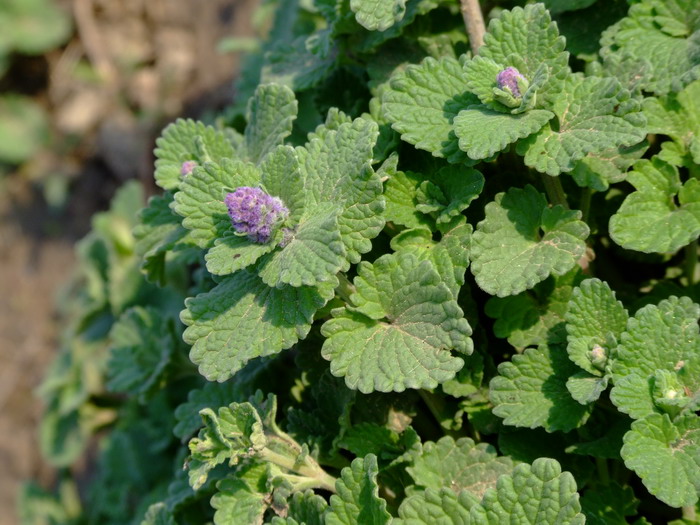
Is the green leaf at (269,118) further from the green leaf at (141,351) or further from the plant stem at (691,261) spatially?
the plant stem at (691,261)

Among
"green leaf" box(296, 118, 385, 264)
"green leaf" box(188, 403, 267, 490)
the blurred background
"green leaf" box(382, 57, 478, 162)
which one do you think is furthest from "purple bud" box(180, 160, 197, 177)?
the blurred background

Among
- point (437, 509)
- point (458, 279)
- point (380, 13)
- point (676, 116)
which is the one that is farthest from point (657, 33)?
point (437, 509)

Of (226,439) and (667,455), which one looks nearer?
(667,455)

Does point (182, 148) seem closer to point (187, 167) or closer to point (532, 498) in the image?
point (187, 167)

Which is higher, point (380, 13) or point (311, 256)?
point (380, 13)

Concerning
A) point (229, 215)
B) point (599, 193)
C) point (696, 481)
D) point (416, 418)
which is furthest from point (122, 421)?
point (696, 481)
